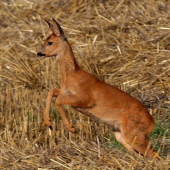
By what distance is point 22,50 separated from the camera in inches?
474

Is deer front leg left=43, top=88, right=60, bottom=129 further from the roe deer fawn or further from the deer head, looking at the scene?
the deer head

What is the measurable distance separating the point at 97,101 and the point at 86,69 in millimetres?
2044

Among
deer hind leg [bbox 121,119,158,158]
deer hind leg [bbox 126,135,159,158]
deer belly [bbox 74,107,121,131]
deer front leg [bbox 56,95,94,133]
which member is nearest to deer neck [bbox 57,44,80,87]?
deer front leg [bbox 56,95,94,133]

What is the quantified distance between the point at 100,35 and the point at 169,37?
1.35 metres

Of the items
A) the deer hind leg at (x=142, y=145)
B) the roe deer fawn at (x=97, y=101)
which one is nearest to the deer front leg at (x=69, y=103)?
the roe deer fawn at (x=97, y=101)

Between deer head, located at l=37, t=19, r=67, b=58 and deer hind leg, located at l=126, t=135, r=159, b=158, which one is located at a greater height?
deer head, located at l=37, t=19, r=67, b=58

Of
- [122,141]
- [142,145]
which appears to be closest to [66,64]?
[122,141]

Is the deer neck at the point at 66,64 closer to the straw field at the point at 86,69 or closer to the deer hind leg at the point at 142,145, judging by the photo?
the straw field at the point at 86,69

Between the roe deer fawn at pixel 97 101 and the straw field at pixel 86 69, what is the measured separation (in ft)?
0.84

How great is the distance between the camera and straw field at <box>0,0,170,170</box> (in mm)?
7262

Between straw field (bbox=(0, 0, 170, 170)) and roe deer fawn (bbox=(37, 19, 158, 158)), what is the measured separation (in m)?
0.26

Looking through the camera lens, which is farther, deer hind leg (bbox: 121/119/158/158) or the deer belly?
the deer belly

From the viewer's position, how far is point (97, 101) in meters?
8.16

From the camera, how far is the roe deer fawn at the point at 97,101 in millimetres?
7984
